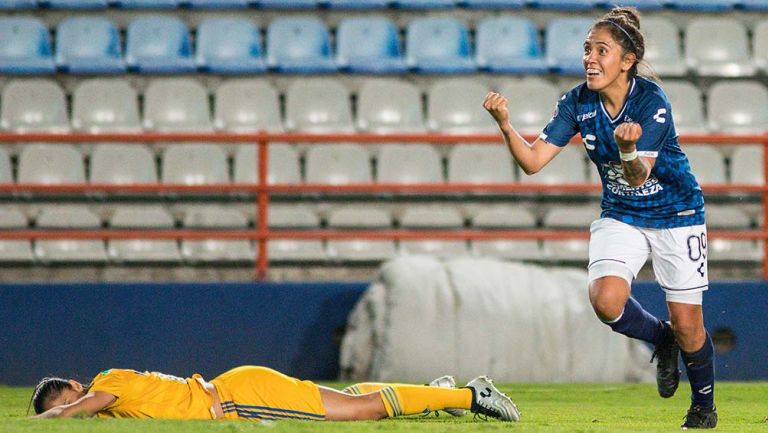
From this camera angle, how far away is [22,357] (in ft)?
26.5

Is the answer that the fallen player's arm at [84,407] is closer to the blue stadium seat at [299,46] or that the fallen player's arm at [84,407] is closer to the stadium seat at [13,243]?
the stadium seat at [13,243]

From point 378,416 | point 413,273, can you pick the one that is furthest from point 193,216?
point 378,416

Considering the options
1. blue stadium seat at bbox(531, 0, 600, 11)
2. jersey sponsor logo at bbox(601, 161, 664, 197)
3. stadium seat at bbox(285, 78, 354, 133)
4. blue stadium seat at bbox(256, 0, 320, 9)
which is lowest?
jersey sponsor logo at bbox(601, 161, 664, 197)

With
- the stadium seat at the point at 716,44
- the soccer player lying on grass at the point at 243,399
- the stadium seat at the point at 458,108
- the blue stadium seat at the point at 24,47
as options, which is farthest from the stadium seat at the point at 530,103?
the soccer player lying on grass at the point at 243,399

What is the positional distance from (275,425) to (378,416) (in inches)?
24.8

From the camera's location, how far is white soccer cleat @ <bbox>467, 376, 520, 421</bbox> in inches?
208

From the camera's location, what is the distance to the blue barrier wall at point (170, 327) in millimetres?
8062

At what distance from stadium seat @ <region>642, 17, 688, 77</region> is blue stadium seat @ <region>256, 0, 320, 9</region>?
10.1 ft

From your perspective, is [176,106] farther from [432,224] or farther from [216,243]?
[432,224]

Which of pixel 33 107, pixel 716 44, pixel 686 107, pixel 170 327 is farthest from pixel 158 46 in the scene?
pixel 716 44

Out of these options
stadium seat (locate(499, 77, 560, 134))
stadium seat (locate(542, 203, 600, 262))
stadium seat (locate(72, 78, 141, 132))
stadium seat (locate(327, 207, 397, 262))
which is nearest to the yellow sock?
stadium seat (locate(327, 207, 397, 262))

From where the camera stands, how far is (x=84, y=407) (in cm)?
479

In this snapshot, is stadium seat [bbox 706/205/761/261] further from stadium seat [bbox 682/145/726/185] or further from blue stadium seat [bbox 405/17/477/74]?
blue stadium seat [bbox 405/17/477/74]

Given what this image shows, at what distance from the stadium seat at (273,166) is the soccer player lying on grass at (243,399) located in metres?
4.81
